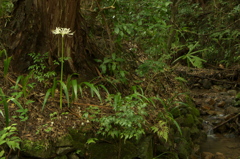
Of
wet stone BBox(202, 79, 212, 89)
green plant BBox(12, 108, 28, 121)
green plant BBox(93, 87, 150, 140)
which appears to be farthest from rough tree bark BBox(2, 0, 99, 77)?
wet stone BBox(202, 79, 212, 89)

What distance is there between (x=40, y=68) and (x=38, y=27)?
550mm

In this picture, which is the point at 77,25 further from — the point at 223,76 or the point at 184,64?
the point at 184,64

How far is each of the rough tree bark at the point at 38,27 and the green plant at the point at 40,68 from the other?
3.3 inches

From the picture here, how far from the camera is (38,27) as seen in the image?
3354 millimetres

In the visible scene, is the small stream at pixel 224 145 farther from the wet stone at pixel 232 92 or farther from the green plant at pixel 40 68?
the green plant at pixel 40 68

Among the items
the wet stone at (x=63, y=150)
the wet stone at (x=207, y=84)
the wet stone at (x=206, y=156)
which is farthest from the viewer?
the wet stone at (x=207, y=84)

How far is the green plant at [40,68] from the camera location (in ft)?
10.2

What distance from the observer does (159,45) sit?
4285mm

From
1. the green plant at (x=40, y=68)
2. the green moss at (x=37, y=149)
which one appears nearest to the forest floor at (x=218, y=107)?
the green moss at (x=37, y=149)

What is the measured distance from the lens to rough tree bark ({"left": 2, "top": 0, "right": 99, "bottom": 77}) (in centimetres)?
330

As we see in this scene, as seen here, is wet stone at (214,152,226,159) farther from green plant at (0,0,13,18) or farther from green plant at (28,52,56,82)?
green plant at (0,0,13,18)

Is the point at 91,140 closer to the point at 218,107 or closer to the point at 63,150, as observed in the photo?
the point at 63,150

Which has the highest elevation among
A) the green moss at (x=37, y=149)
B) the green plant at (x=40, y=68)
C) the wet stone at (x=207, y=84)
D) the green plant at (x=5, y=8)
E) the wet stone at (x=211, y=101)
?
the green plant at (x=5, y=8)

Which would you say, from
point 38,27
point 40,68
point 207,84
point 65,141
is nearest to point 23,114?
point 65,141
